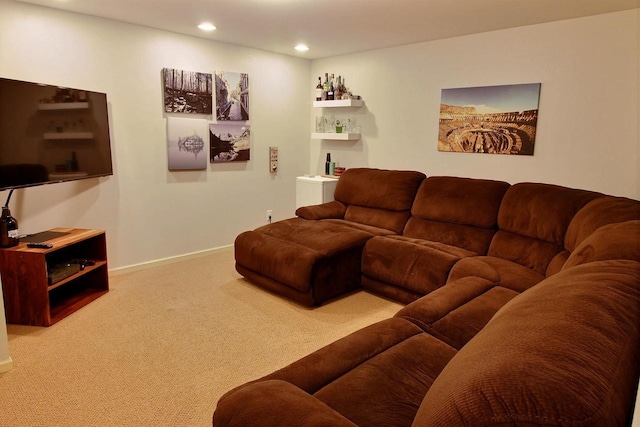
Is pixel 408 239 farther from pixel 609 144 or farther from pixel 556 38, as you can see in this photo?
pixel 556 38

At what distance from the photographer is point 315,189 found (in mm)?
4855

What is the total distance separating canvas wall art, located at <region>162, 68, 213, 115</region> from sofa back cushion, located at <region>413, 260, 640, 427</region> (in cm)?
395

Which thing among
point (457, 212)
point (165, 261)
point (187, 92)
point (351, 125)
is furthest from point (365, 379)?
point (351, 125)

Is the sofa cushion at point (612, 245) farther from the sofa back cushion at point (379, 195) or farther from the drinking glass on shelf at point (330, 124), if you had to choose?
the drinking glass on shelf at point (330, 124)

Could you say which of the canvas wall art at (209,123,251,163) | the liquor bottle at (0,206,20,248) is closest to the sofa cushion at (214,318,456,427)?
the liquor bottle at (0,206,20,248)

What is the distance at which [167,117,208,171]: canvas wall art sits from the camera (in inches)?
167

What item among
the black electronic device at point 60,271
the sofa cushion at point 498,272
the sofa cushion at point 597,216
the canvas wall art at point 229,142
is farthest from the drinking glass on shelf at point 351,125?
the black electronic device at point 60,271

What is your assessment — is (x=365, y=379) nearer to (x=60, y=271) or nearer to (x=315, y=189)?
(x=60, y=271)

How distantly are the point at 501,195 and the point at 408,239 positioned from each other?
84cm

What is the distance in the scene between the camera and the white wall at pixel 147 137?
339 centimetres

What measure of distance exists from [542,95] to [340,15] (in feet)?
6.13

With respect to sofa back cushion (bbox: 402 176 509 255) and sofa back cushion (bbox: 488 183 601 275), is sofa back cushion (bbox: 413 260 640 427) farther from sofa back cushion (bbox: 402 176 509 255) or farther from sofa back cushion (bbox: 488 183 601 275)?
sofa back cushion (bbox: 402 176 509 255)

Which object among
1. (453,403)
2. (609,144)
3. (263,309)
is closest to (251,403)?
(453,403)

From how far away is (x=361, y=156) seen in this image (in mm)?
5078
